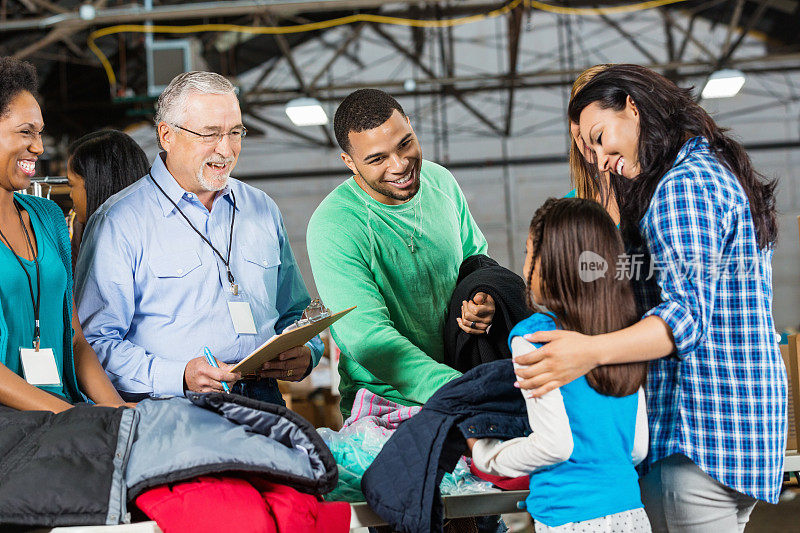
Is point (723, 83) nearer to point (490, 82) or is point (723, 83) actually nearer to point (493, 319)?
point (490, 82)

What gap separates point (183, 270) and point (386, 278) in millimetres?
505

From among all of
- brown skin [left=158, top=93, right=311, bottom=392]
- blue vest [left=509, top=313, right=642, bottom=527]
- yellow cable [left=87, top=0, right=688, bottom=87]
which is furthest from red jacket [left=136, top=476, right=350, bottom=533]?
yellow cable [left=87, top=0, right=688, bottom=87]

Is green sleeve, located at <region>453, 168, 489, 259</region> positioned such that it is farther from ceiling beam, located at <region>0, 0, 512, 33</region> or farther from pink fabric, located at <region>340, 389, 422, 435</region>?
ceiling beam, located at <region>0, 0, 512, 33</region>

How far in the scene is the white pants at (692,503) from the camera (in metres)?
1.44

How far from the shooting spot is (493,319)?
1894 mm

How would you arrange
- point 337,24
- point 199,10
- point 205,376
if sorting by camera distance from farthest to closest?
point 337,24, point 199,10, point 205,376

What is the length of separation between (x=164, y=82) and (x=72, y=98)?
12.3ft

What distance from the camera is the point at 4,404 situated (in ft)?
5.07

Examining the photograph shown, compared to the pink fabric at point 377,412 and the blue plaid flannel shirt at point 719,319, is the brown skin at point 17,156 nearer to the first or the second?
the pink fabric at point 377,412

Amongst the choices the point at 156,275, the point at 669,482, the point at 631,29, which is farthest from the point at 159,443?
the point at 631,29

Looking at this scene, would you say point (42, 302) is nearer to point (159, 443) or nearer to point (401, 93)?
point (159, 443)

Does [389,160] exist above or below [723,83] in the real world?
below

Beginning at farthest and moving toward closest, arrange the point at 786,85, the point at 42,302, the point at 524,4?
the point at 786,85 → the point at 524,4 → the point at 42,302

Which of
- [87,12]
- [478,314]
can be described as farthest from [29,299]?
[87,12]
